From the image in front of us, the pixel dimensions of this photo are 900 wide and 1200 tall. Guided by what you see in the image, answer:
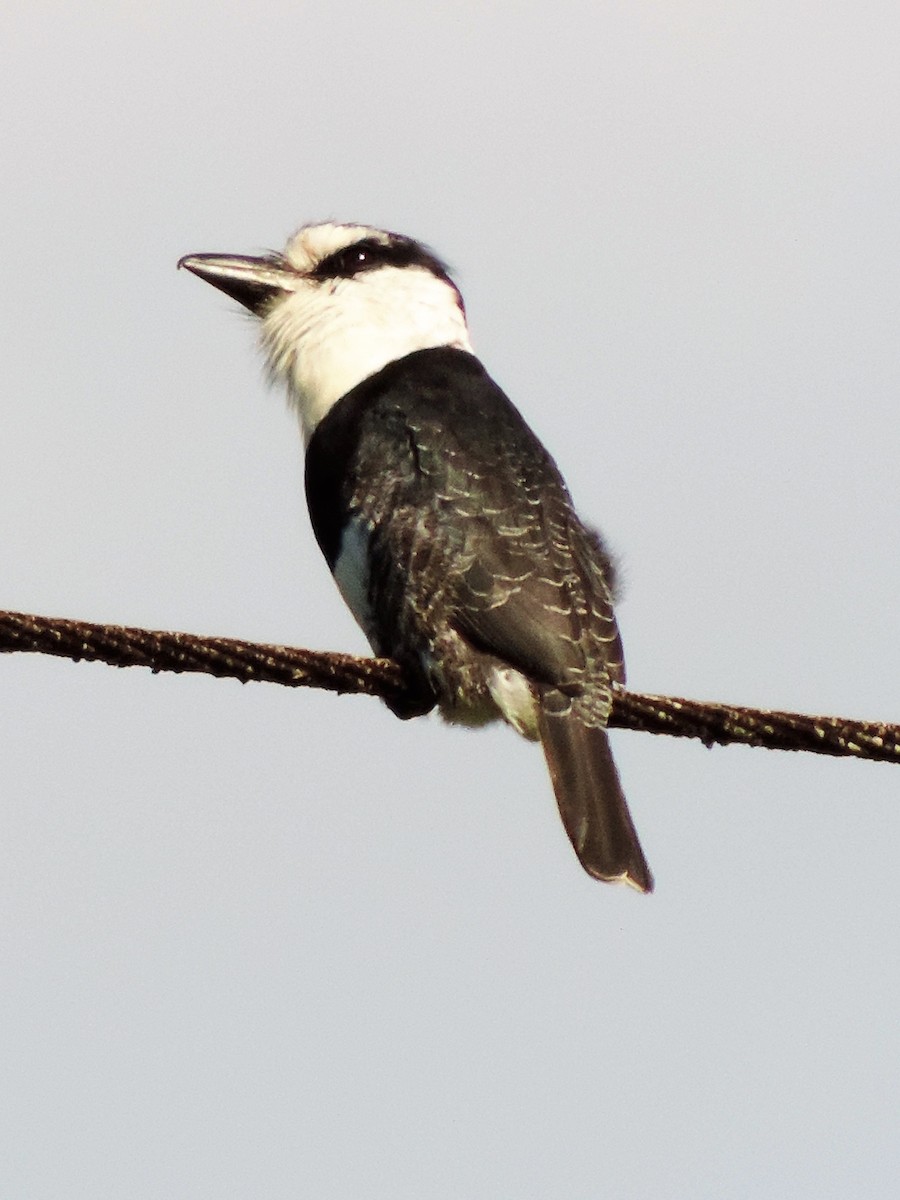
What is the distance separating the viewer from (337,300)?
6117mm

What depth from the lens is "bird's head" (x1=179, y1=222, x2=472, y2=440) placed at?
5910 mm

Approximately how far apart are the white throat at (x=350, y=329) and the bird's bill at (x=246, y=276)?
1.7 inches

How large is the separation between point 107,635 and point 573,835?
1.51 m

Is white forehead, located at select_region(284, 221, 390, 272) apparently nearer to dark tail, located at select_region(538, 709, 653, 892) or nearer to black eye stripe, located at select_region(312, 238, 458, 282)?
black eye stripe, located at select_region(312, 238, 458, 282)

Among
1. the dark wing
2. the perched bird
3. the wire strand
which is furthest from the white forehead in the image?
the wire strand

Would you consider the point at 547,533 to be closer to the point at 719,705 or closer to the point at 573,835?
the point at 573,835

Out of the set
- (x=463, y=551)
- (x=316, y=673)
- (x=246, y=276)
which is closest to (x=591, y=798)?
(x=463, y=551)

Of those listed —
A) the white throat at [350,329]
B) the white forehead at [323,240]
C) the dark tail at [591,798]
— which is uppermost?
the white forehead at [323,240]

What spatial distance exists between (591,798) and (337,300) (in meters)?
1.95

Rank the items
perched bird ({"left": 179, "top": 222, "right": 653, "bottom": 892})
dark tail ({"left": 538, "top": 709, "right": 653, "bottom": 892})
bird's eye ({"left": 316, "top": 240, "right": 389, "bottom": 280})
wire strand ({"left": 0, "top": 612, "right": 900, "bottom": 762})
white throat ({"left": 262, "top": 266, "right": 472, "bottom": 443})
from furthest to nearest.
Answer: bird's eye ({"left": 316, "top": 240, "right": 389, "bottom": 280}), white throat ({"left": 262, "top": 266, "right": 472, "bottom": 443}), perched bird ({"left": 179, "top": 222, "right": 653, "bottom": 892}), dark tail ({"left": 538, "top": 709, "right": 653, "bottom": 892}), wire strand ({"left": 0, "top": 612, "right": 900, "bottom": 762})

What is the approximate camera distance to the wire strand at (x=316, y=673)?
3.60m

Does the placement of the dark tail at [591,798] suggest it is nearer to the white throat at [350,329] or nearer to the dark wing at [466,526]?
the dark wing at [466,526]

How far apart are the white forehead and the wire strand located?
7.89ft

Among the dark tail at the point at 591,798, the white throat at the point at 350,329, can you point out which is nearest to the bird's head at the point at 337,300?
the white throat at the point at 350,329
